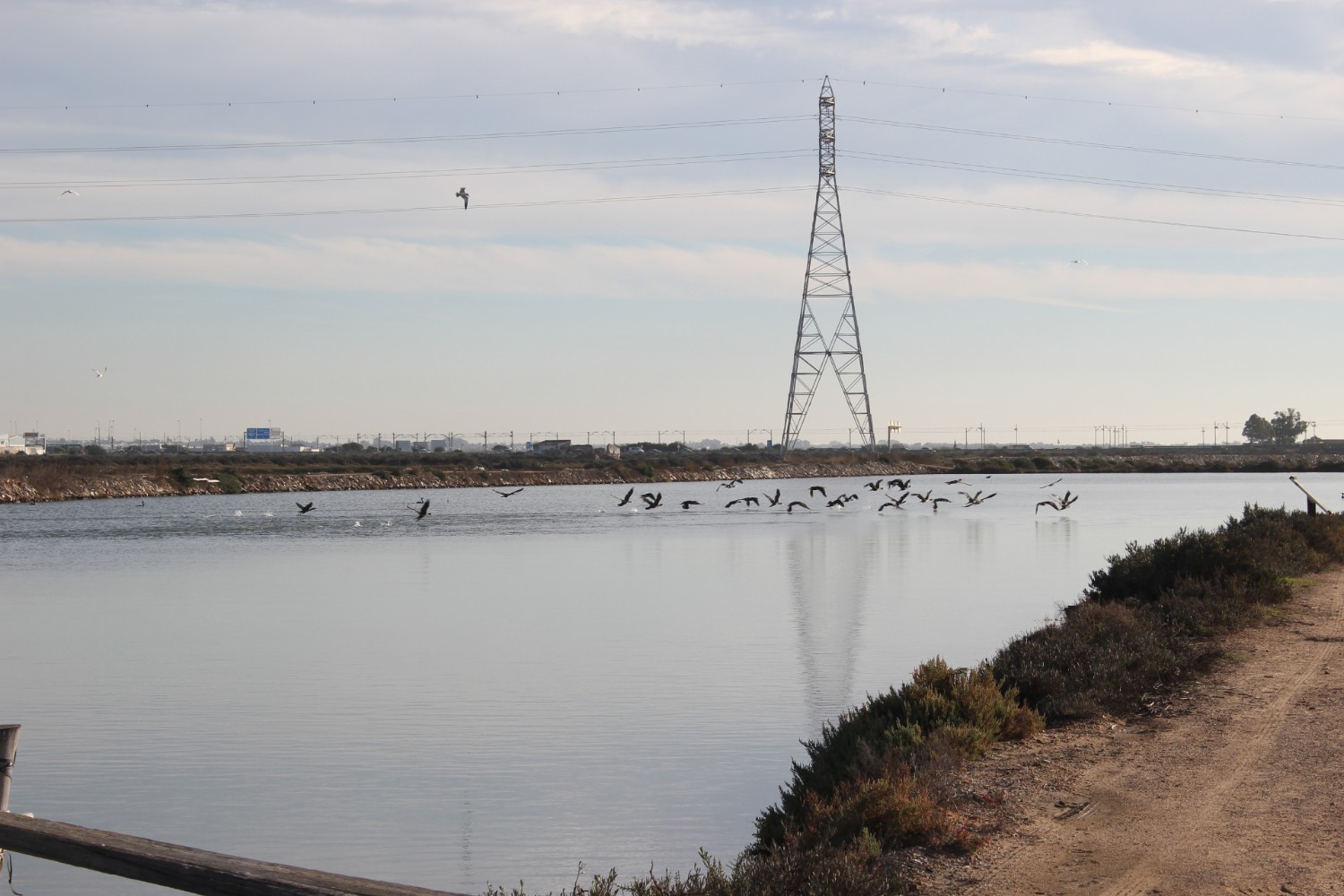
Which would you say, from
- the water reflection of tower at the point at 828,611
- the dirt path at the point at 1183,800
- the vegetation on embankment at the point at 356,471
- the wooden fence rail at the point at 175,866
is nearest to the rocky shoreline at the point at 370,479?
the vegetation on embankment at the point at 356,471

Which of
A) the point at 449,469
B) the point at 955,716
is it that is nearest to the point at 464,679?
the point at 955,716

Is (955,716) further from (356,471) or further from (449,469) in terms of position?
(449,469)

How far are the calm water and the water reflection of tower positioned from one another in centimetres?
Answer: 10

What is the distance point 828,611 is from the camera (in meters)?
22.2

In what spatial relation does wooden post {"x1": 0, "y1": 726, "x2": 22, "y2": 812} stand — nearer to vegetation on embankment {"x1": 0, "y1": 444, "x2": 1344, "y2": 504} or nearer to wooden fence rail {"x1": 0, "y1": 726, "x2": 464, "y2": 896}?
wooden fence rail {"x1": 0, "y1": 726, "x2": 464, "y2": 896}

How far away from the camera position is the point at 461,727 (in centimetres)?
1295

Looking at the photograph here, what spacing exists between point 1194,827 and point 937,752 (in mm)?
1772

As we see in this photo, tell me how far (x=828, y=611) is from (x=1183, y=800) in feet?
46.1

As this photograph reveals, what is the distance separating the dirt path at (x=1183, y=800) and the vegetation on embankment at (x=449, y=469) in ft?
217

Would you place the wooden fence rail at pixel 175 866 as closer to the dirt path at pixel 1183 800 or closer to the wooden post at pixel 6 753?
the wooden post at pixel 6 753

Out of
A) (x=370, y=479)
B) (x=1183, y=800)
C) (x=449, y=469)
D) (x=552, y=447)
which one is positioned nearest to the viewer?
(x=1183, y=800)

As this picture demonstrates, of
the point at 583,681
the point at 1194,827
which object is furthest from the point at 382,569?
the point at 1194,827

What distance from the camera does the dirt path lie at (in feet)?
22.2

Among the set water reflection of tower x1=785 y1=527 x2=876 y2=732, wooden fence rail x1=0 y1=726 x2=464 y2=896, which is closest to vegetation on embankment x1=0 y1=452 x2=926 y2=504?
water reflection of tower x1=785 y1=527 x2=876 y2=732
